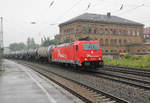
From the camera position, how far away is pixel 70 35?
6000cm

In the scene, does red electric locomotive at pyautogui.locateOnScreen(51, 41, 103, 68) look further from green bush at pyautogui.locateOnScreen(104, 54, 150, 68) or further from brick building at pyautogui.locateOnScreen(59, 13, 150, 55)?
brick building at pyautogui.locateOnScreen(59, 13, 150, 55)

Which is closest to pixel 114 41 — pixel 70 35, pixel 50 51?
pixel 70 35

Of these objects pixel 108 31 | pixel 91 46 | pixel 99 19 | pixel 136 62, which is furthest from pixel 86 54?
pixel 108 31

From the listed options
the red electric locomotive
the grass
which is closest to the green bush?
the grass

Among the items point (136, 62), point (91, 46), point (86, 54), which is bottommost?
point (136, 62)

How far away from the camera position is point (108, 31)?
2532 inches

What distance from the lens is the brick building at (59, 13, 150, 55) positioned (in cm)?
5928

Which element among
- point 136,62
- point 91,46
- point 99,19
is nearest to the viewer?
point 91,46

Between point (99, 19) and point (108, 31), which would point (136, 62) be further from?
point (108, 31)

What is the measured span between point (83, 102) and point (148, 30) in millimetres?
92011

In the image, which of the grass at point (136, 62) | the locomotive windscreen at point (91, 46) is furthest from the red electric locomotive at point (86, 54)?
the grass at point (136, 62)

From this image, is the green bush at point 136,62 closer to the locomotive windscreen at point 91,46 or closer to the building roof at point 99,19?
the locomotive windscreen at point 91,46

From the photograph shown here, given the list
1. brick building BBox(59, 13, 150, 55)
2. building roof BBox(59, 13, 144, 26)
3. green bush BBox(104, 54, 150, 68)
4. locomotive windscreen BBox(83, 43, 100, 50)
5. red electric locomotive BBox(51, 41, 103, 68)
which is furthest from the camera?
brick building BBox(59, 13, 150, 55)

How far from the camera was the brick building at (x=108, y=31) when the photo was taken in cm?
5928
